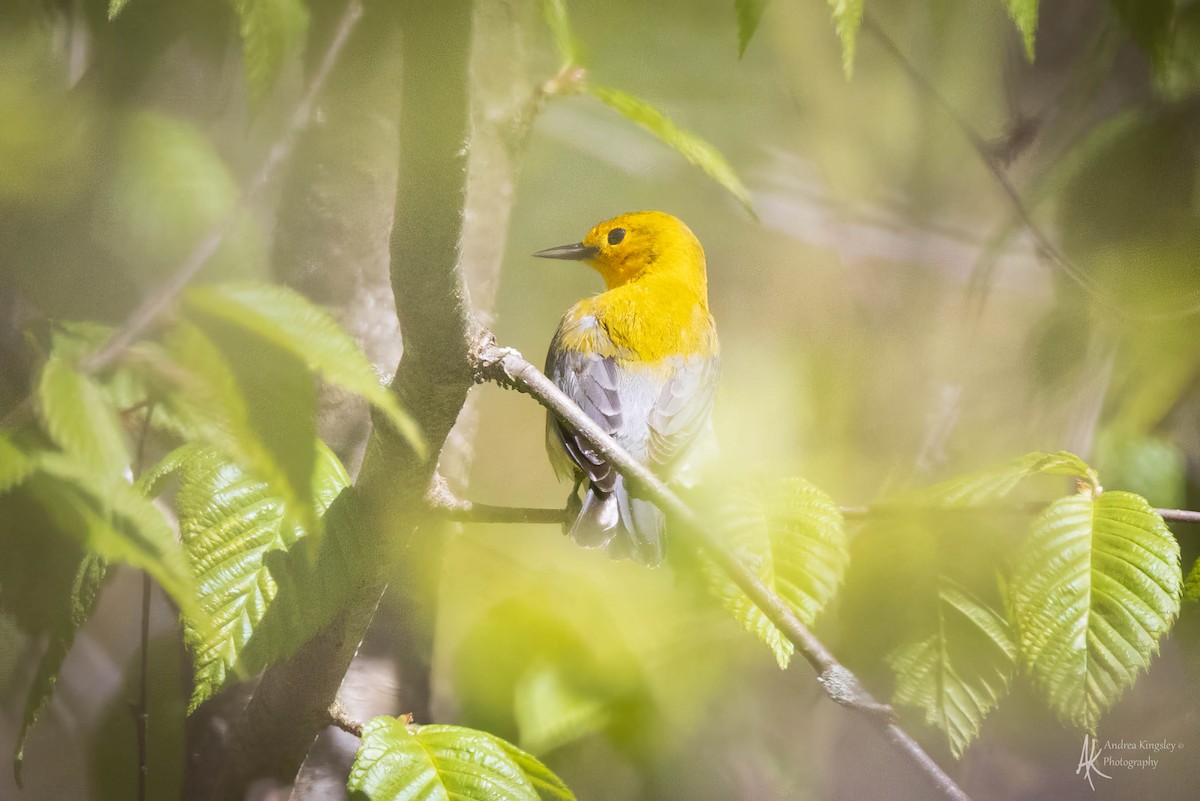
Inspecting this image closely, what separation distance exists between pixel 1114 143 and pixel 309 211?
0.73 meters

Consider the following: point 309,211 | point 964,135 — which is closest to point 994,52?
point 964,135

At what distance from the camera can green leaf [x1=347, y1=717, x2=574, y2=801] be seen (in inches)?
14.7

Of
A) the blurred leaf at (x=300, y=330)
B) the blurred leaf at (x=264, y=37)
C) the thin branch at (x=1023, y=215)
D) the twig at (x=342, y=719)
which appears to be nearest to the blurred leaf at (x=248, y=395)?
the blurred leaf at (x=300, y=330)

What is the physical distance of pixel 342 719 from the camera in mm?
473

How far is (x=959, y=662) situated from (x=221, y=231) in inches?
20.4

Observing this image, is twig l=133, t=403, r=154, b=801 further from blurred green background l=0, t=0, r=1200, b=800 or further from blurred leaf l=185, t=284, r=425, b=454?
blurred leaf l=185, t=284, r=425, b=454

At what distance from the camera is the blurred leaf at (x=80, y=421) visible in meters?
0.25

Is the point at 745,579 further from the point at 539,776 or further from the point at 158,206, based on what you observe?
the point at 158,206

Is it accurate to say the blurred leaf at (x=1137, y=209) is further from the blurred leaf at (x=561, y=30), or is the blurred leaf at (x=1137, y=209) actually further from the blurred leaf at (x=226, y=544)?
the blurred leaf at (x=226, y=544)

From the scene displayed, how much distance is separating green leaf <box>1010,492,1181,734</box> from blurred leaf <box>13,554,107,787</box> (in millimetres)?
508

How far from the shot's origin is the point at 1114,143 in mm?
781

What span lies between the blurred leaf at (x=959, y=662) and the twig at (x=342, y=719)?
348mm

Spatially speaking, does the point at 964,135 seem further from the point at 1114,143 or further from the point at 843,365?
the point at 843,365

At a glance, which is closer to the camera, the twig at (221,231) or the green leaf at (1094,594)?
the twig at (221,231)
